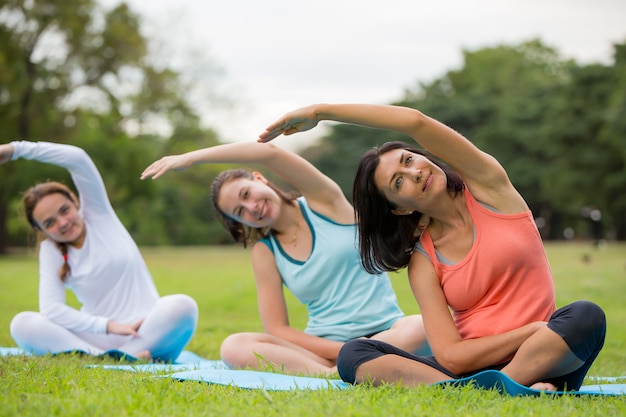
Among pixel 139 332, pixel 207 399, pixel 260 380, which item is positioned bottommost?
pixel 139 332

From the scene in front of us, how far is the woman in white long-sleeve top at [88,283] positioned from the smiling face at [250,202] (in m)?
0.89

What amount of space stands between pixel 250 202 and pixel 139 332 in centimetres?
137

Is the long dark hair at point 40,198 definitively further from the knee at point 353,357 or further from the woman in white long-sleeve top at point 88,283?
the knee at point 353,357

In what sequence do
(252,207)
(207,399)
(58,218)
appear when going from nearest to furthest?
(207,399)
(252,207)
(58,218)

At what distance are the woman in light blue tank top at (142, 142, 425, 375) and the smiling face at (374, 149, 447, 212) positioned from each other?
122cm

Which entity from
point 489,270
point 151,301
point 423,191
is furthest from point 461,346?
point 151,301

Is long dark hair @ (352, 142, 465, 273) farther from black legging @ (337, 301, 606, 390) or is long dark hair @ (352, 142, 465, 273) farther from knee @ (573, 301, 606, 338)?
knee @ (573, 301, 606, 338)

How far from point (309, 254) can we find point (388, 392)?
69.7 inches

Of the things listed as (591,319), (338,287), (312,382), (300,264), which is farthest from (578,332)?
(300,264)

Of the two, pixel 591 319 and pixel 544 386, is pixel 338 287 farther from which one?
pixel 591 319

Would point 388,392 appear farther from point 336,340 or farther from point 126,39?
point 126,39

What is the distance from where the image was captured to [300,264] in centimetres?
482

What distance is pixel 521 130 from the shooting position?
38594mm

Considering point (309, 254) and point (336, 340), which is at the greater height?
point (309, 254)
